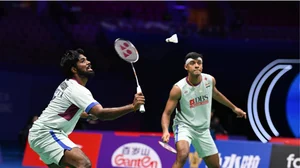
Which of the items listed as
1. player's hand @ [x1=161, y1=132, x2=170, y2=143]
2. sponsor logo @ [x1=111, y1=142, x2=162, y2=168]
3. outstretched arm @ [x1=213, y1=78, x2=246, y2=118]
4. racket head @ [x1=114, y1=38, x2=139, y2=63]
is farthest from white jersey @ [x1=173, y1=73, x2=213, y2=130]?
sponsor logo @ [x1=111, y1=142, x2=162, y2=168]

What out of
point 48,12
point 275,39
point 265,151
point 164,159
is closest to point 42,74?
point 48,12

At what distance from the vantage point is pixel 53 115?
24.1 ft

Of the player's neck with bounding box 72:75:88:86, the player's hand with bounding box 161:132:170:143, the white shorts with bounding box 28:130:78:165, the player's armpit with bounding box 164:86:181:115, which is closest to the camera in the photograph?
A: the white shorts with bounding box 28:130:78:165

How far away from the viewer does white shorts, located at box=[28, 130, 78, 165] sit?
7273mm

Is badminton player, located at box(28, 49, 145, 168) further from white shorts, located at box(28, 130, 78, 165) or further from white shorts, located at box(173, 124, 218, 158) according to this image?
white shorts, located at box(173, 124, 218, 158)

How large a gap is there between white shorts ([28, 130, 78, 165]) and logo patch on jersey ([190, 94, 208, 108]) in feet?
8.08

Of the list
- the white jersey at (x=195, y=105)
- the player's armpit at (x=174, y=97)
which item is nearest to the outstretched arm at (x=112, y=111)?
the player's armpit at (x=174, y=97)

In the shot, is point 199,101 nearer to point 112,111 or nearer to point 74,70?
point 74,70

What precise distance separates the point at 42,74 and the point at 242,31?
24.7 feet

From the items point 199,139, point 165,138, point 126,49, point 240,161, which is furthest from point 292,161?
point 126,49

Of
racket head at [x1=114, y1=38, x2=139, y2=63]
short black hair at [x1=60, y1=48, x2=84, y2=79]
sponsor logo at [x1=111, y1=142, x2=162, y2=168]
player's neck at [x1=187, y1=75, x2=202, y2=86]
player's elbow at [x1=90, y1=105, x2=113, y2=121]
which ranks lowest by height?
sponsor logo at [x1=111, y1=142, x2=162, y2=168]

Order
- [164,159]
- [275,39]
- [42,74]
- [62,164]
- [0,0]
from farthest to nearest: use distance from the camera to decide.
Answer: [42,74]
[0,0]
[275,39]
[164,159]
[62,164]

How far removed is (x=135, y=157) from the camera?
1351 centimetres

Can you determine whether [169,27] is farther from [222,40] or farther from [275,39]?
[275,39]
